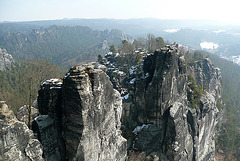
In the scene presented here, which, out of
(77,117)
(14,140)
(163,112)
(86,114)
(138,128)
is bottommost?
(138,128)

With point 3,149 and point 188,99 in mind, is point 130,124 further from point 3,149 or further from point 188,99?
point 3,149

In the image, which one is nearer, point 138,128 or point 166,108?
point 166,108

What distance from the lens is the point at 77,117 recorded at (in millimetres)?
15320

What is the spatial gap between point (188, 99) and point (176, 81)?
8.96 metres

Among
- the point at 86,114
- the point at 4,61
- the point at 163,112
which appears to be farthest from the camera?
the point at 4,61

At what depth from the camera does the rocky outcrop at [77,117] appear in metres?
15.3

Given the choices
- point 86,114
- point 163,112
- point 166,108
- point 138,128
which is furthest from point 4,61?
point 86,114

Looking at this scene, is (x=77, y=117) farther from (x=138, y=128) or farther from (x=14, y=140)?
(x=138, y=128)

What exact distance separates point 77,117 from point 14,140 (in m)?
5.10

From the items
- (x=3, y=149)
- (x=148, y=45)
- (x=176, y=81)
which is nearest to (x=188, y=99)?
(x=176, y=81)

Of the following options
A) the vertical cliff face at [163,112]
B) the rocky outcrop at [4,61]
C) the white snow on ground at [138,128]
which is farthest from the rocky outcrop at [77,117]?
the rocky outcrop at [4,61]

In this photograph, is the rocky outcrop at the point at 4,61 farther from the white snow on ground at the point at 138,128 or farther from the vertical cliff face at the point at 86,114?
the vertical cliff face at the point at 86,114

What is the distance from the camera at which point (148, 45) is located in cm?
7144

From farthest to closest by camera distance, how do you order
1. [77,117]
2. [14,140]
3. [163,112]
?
[163,112] < [77,117] < [14,140]
